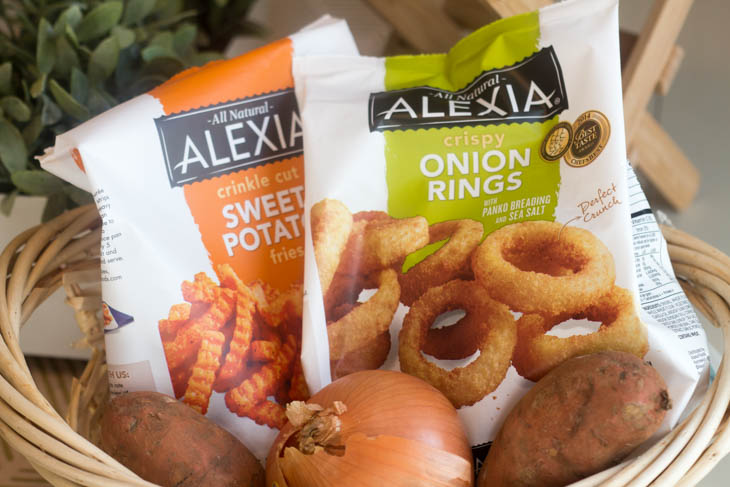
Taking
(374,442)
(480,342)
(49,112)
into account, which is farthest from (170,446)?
(49,112)

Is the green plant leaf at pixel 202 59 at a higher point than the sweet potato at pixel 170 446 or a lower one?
higher

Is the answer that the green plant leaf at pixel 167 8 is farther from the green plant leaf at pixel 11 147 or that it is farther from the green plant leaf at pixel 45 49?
the green plant leaf at pixel 11 147

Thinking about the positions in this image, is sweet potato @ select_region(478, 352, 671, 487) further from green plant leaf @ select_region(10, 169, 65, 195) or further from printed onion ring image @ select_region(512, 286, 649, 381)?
green plant leaf @ select_region(10, 169, 65, 195)

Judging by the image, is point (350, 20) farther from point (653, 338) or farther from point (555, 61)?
point (653, 338)

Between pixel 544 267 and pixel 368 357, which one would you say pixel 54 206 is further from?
pixel 544 267

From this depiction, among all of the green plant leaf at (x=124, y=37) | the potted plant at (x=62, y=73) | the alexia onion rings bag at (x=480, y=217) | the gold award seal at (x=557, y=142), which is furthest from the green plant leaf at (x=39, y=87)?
the gold award seal at (x=557, y=142)

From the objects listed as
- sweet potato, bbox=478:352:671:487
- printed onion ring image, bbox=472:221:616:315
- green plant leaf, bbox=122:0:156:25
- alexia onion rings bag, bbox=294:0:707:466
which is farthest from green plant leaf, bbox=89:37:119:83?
sweet potato, bbox=478:352:671:487
